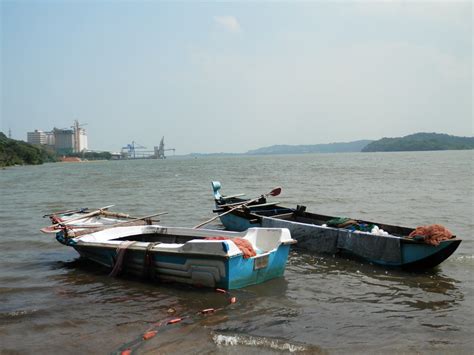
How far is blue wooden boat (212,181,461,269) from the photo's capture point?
10.0 meters

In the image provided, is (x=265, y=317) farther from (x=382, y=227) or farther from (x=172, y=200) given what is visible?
(x=172, y=200)

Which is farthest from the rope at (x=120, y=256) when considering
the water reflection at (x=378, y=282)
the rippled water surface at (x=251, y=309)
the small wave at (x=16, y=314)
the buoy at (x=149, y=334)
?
the water reflection at (x=378, y=282)

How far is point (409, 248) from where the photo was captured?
10.2 m

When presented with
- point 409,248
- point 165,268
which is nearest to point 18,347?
point 165,268

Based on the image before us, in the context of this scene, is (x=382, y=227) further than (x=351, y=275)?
Yes

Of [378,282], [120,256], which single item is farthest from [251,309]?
[120,256]

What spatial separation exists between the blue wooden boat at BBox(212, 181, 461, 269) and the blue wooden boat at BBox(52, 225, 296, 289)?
2.41 m

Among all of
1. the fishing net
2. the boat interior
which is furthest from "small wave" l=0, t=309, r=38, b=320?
the fishing net

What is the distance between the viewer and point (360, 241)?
11250 mm

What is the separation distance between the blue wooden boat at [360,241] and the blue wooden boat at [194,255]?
7.92 feet

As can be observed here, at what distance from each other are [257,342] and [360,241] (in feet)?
17.7

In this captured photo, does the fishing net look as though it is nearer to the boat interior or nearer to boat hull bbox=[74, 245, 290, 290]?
the boat interior

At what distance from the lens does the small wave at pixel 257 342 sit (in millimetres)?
6469

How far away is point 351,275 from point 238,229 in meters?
5.67
